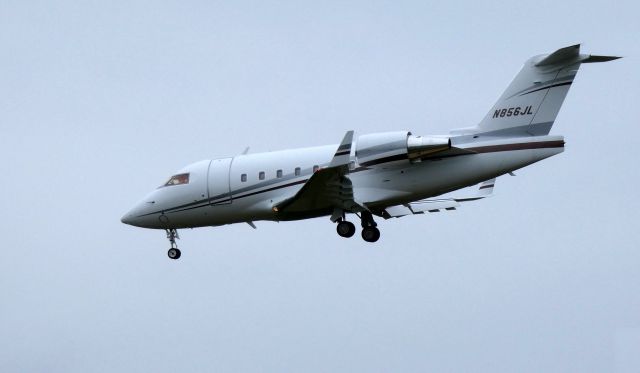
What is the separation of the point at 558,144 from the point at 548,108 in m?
1.18

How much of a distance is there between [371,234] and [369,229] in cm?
17

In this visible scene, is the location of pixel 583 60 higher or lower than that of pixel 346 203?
higher

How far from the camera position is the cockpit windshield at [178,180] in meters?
43.8

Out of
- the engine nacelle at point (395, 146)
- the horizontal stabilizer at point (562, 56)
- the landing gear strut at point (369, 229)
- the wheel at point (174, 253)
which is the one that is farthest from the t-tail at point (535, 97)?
the wheel at point (174, 253)

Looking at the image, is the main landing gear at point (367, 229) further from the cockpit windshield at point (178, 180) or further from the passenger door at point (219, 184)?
the cockpit windshield at point (178, 180)

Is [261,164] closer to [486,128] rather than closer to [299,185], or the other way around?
[299,185]

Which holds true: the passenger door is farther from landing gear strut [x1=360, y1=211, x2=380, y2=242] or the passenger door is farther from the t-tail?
the t-tail

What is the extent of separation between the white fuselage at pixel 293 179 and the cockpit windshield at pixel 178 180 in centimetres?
13

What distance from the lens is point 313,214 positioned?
1641 inches

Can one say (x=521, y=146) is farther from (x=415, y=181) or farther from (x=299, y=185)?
(x=299, y=185)

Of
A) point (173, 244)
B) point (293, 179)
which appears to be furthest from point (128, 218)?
point (293, 179)

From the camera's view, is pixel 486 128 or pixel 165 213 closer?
pixel 486 128

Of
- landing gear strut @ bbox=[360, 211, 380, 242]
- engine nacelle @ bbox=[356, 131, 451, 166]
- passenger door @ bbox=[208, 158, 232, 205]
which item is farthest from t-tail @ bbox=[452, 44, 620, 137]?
passenger door @ bbox=[208, 158, 232, 205]

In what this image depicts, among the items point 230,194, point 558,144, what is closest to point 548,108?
point 558,144
